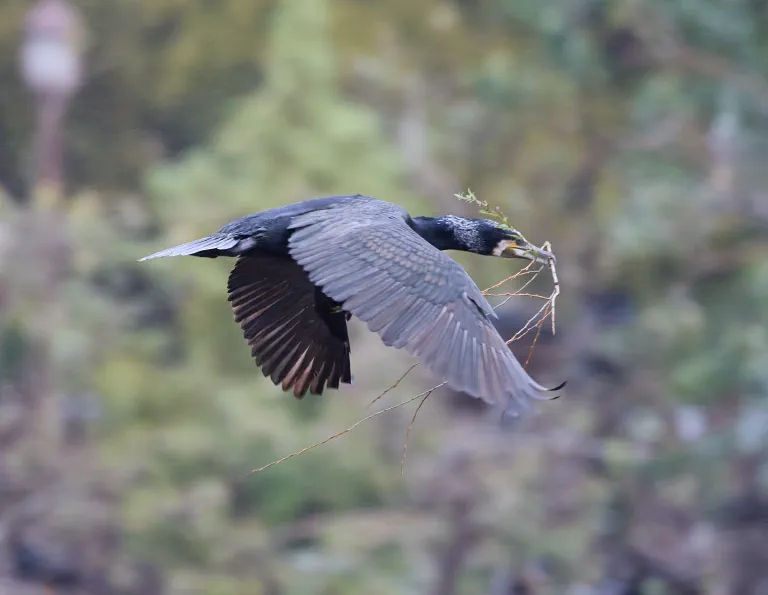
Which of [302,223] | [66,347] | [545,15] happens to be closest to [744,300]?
[545,15]

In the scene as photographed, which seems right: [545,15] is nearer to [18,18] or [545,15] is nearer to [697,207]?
[697,207]

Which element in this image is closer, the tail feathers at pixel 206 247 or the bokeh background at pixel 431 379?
the tail feathers at pixel 206 247

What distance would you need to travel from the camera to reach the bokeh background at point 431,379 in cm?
1489

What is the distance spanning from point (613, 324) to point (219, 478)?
16.4 ft

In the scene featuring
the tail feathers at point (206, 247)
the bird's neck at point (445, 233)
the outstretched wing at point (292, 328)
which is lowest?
the outstretched wing at point (292, 328)

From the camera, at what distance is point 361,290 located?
5.53m

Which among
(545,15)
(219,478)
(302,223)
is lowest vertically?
(219,478)

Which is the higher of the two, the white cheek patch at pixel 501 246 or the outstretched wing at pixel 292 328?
the white cheek patch at pixel 501 246

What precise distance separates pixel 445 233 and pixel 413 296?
102 centimetres

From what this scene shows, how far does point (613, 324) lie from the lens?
56.2 ft

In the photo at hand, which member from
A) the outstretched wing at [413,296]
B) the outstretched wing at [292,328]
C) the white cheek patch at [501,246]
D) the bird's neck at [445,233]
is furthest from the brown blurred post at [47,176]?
the outstretched wing at [413,296]

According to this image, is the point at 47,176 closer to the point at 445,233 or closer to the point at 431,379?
the point at 431,379

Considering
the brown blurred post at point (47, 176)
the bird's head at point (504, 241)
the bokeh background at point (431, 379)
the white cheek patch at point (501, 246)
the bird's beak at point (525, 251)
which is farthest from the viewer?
the brown blurred post at point (47, 176)

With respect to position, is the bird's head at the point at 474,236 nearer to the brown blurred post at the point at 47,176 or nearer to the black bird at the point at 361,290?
the black bird at the point at 361,290
